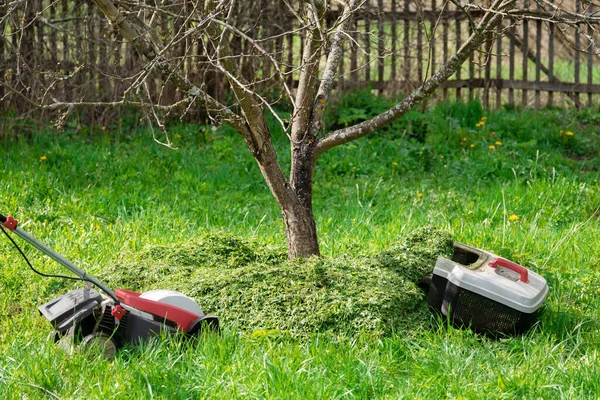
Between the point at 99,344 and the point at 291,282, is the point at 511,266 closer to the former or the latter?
the point at 291,282

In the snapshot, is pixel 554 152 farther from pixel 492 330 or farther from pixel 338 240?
pixel 492 330

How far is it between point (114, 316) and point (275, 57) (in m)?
4.49

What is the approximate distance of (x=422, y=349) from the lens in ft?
11.6

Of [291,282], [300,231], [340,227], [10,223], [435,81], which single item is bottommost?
[340,227]

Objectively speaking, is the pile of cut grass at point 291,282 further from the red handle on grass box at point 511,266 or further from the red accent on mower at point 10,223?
the red accent on mower at point 10,223

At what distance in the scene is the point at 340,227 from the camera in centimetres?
550

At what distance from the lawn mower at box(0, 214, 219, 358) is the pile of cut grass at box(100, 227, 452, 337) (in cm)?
28

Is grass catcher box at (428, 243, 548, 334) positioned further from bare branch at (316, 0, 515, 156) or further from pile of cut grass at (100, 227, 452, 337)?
bare branch at (316, 0, 515, 156)

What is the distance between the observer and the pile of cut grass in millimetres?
3709

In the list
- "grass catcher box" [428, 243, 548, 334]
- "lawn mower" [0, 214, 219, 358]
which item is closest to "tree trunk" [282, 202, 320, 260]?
"grass catcher box" [428, 243, 548, 334]

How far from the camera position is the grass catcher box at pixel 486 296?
3.75 metres

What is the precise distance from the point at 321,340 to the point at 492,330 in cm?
88

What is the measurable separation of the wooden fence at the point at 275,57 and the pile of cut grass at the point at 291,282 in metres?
2.49

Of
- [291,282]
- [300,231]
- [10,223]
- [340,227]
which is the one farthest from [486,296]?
[10,223]
